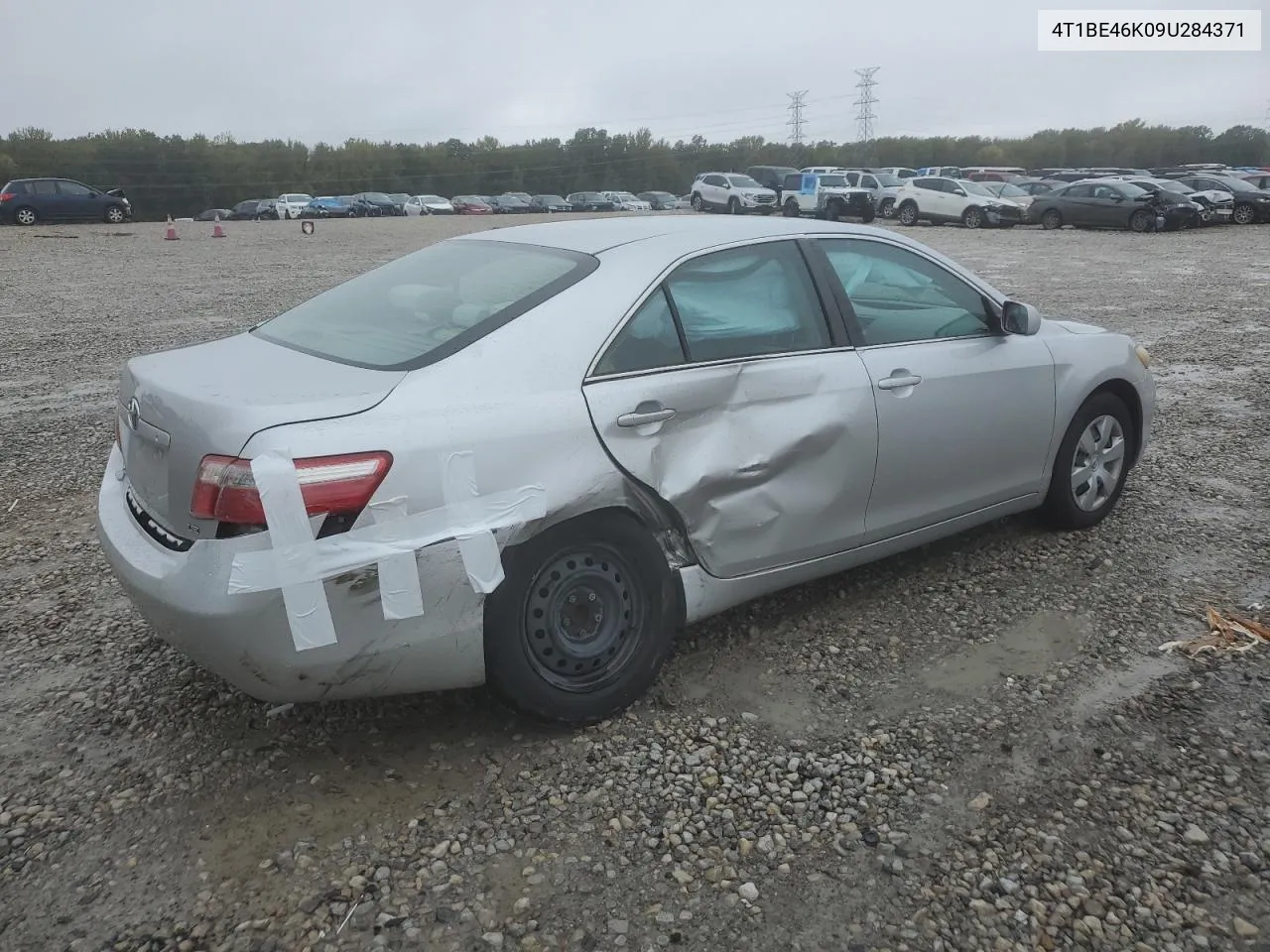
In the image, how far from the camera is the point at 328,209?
4853cm

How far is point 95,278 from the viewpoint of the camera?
52.7 ft

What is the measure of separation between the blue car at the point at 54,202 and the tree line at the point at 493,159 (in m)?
37.3

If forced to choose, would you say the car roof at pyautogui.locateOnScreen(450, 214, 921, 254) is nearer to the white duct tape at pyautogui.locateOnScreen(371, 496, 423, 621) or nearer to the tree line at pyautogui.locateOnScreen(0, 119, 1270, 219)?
the white duct tape at pyautogui.locateOnScreen(371, 496, 423, 621)

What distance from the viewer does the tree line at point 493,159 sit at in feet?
219

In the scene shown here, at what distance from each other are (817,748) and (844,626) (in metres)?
0.87

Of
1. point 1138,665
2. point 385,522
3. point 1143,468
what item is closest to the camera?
point 385,522

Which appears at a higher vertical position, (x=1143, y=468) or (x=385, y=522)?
(x=385, y=522)

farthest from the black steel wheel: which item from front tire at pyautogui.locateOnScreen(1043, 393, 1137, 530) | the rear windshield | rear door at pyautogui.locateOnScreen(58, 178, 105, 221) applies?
rear door at pyautogui.locateOnScreen(58, 178, 105, 221)

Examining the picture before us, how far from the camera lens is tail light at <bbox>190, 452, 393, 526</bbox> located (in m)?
2.50

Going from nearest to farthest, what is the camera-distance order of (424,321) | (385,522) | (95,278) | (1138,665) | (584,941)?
(584,941)
(385,522)
(424,321)
(1138,665)
(95,278)

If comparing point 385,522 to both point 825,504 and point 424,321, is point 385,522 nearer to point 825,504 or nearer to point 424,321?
point 424,321

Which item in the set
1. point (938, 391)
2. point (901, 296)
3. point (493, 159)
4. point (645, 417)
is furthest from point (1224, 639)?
point (493, 159)

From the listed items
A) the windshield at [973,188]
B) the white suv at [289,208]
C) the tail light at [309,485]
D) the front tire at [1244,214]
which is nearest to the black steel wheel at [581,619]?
the tail light at [309,485]

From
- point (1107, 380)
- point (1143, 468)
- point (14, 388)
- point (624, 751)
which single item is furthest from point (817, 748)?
point (14, 388)
